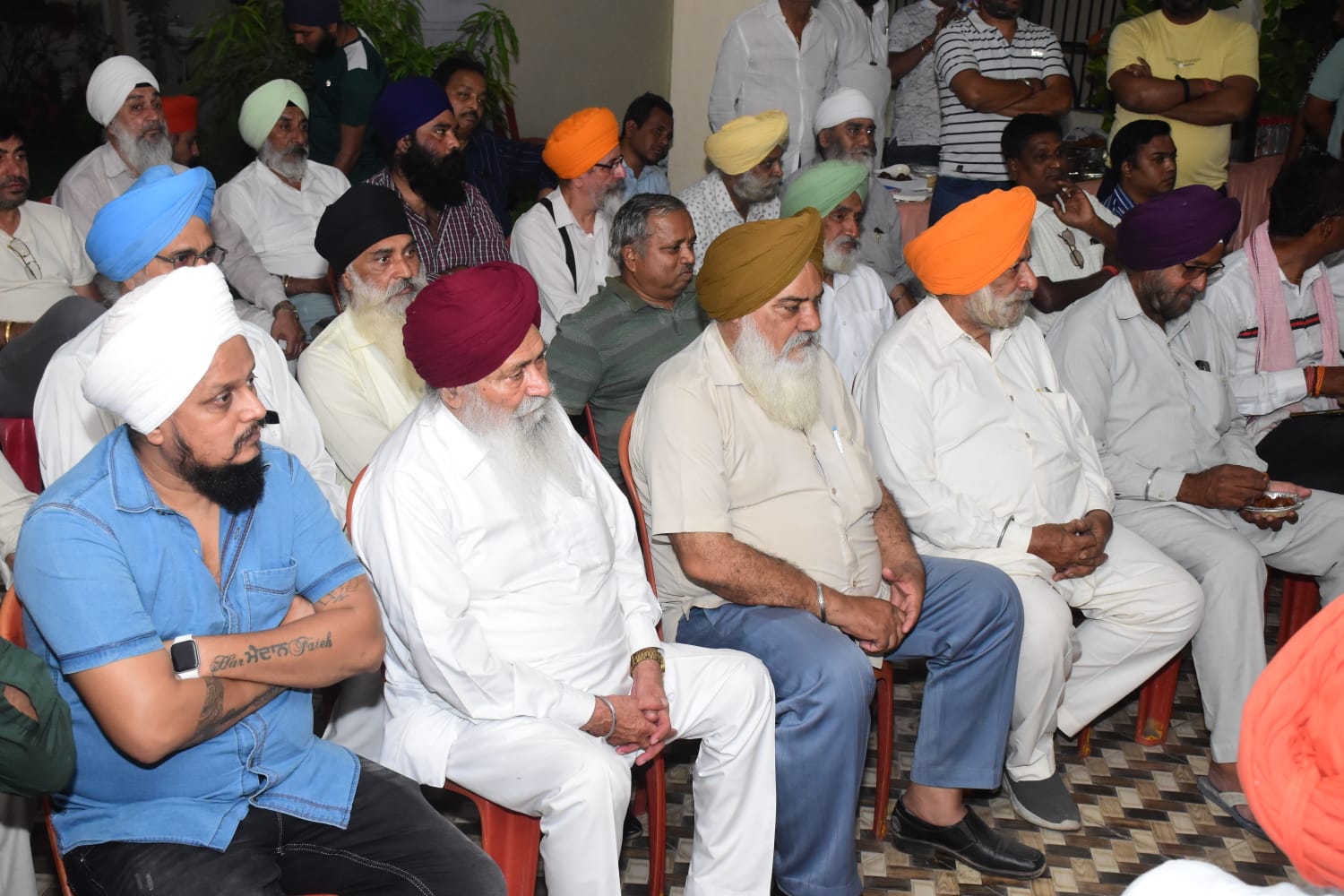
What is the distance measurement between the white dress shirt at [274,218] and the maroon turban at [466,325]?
9.24 feet

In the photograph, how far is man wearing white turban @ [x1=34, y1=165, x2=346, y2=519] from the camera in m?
2.99

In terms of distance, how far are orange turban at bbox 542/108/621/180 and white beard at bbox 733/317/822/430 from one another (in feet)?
7.21

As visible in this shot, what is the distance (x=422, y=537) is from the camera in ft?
8.47

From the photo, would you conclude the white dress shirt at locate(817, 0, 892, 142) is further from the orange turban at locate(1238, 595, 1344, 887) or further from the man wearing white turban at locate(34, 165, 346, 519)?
the orange turban at locate(1238, 595, 1344, 887)

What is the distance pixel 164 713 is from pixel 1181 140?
573 cm

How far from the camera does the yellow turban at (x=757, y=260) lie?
3242 millimetres

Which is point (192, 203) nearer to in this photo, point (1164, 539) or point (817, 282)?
point (817, 282)

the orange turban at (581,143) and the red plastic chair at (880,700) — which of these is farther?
the orange turban at (581,143)

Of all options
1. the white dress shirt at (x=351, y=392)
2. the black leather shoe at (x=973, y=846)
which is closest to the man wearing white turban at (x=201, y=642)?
the white dress shirt at (x=351, y=392)

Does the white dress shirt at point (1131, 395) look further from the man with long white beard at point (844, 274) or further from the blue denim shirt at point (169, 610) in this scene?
the blue denim shirt at point (169, 610)

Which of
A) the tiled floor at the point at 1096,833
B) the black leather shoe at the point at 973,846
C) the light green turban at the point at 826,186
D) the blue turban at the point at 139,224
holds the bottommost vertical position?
the tiled floor at the point at 1096,833

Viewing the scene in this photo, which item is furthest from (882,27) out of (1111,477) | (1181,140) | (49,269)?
(49,269)

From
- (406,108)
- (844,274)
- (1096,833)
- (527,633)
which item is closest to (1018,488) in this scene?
(1096,833)

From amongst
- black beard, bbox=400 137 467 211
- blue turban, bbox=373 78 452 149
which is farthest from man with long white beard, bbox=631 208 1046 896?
blue turban, bbox=373 78 452 149
